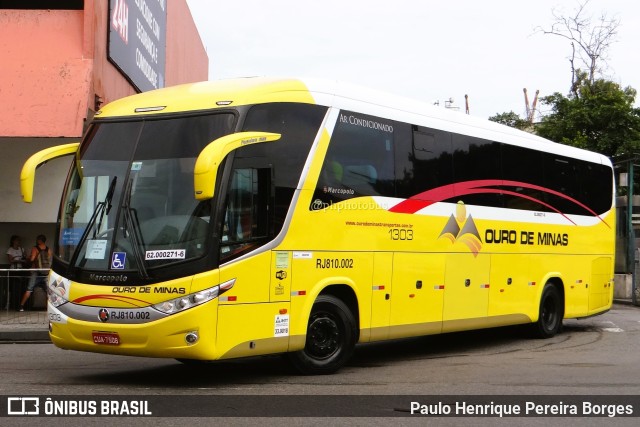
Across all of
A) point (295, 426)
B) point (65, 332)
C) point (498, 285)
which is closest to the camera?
point (295, 426)

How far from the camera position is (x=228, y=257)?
29.4 ft

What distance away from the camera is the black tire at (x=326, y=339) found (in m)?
10.0

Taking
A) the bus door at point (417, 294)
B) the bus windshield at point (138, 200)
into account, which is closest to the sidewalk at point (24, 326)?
the bus windshield at point (138, 200)

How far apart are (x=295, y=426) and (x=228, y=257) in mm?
2390

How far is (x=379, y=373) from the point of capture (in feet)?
34.8

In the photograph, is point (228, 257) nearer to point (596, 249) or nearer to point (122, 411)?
point (122, 411)

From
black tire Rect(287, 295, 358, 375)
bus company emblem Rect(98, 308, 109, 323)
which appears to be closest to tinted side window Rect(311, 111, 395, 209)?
black tire Rect(287, 295, 358, 375)

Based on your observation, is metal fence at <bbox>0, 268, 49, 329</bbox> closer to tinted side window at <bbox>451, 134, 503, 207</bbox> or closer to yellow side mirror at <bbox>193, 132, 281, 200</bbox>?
tinted side window at <bbox>451, 134, 503, 207</bbox>

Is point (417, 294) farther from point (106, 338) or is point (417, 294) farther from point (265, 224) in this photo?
point (106, 338)

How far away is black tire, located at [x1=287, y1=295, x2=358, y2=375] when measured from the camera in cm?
1003

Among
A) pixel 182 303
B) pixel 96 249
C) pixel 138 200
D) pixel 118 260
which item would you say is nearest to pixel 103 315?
pixel 118 260

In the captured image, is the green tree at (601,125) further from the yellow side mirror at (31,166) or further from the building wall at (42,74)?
the yellow side mirror at (31,166)

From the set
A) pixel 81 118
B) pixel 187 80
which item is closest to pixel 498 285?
pixel 81 118

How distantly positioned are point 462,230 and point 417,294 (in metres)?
1.48
